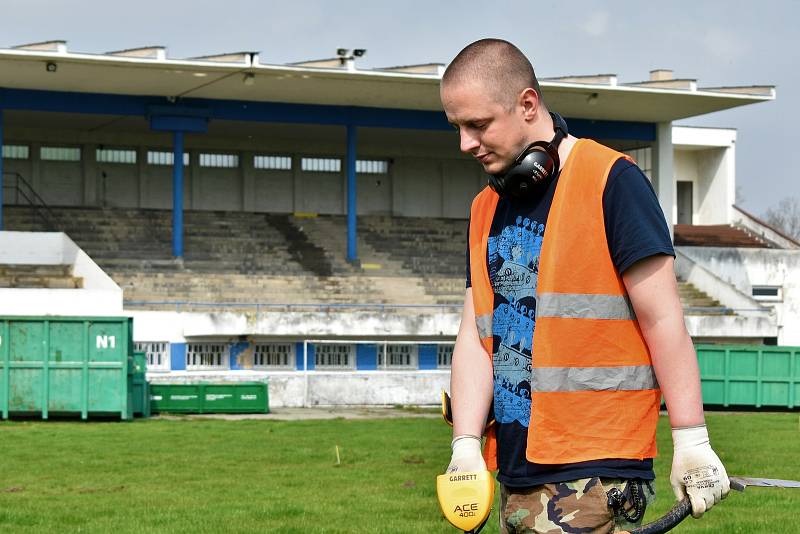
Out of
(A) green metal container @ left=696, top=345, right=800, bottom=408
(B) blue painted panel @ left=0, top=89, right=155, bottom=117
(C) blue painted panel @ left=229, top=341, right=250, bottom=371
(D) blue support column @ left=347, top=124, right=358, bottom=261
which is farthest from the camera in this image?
(D) blue support column @ left=347, top=124, right=358, bottom=261

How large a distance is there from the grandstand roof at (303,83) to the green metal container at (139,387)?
1321 centimetres

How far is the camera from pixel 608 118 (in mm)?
48219

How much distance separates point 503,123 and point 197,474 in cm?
1180

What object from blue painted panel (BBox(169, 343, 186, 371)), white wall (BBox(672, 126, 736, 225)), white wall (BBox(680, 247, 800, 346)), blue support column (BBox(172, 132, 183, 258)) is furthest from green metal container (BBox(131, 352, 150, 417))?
white wall (BBox(672, 126, 736, 225))

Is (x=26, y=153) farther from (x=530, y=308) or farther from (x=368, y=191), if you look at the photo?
(x=530, y=308)

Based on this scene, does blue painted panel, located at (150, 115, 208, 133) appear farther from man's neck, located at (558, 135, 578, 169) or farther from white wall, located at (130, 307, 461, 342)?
man's neck, located at (558, 135, 578, 169)

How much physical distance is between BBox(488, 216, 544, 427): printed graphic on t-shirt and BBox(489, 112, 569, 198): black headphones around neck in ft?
0.42

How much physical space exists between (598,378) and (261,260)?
41048mm

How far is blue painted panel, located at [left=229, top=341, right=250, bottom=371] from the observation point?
1455 inches

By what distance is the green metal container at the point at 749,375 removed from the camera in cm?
3200

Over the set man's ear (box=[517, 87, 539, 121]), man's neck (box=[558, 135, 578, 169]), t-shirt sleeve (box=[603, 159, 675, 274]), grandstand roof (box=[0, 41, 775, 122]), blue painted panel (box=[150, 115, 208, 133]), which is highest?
grandstand roof (box=[0, 41, 775, 122])

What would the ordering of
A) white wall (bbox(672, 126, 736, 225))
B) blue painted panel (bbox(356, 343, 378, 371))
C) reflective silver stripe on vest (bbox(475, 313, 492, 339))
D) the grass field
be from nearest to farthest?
1. reflective silver stripe on vest (bbox(475, 313, 492, 339))
2. the grass field
3. blue painted panel (bbox(356, 343, 378, 371))
4. white wall (bbox(672, 126, 736, 225))

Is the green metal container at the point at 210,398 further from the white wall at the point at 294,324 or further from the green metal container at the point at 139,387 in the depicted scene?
the white wall at the point at 294,324

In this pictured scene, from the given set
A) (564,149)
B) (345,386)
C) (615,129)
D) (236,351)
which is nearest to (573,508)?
(564,149)
